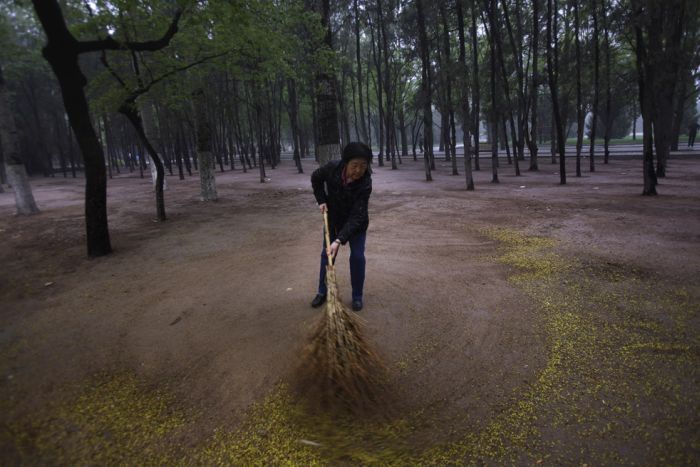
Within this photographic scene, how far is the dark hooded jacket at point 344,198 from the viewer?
3.88 m

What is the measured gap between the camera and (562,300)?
4.39 meters

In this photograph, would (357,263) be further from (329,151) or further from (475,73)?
(475,73)

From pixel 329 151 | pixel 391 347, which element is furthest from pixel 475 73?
pixel 391 347

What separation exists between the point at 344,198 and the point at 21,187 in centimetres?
1347

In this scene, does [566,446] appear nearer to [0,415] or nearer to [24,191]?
[0,415]

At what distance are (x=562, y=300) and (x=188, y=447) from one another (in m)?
3.96

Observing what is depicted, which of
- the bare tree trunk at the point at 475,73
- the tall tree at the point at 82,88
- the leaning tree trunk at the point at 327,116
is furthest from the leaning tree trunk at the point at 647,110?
the tall tree at the point at 82,88

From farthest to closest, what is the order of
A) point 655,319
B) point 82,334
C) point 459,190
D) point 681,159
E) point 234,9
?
point 681,159
point 459,190
point 234,9
point 82,334
point 655,319

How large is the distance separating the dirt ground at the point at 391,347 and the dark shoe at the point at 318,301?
Answer: 0.58 feet

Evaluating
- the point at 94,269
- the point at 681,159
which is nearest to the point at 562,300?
the point at 94,269

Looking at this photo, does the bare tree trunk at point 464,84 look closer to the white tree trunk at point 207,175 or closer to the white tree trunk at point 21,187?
the white tree trunk at point 207,175

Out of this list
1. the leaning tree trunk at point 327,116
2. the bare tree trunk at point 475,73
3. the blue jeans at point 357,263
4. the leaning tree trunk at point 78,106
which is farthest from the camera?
the bare tree trunk at point 475,73

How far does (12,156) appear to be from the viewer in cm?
1195

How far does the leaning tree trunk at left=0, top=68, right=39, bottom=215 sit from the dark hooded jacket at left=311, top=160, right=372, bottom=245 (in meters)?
12.7
